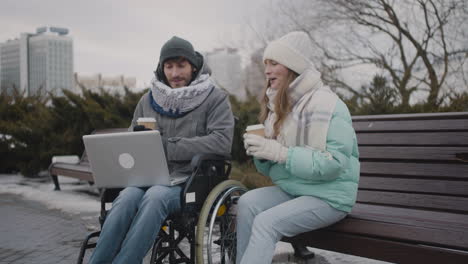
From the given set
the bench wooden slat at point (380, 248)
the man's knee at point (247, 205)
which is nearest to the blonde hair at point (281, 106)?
the man's knee at point (247, 205)

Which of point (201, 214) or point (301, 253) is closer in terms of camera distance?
point (201, 214)

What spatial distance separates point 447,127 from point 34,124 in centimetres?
874

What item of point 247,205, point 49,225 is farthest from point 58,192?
point 247,205

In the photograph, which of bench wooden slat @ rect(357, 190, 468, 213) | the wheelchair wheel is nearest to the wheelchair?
the wheelchair wheel

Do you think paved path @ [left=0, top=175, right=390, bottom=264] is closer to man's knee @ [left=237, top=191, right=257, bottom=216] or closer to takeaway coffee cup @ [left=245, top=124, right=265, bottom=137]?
man's knee @ [left=237, top=191, right=257, bottom=216]

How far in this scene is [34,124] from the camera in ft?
33.3

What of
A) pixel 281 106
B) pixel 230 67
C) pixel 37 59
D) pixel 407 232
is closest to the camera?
pixel 407 232

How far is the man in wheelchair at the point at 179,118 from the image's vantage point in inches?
118

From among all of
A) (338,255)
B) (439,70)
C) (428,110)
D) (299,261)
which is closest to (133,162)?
(299,261)

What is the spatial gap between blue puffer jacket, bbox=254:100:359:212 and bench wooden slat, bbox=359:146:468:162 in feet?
2.66

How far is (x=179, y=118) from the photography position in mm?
3521

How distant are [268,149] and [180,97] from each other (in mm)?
1031

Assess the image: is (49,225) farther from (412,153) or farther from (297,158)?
(412,153)

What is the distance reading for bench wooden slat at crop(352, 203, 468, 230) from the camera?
8.12 feet
